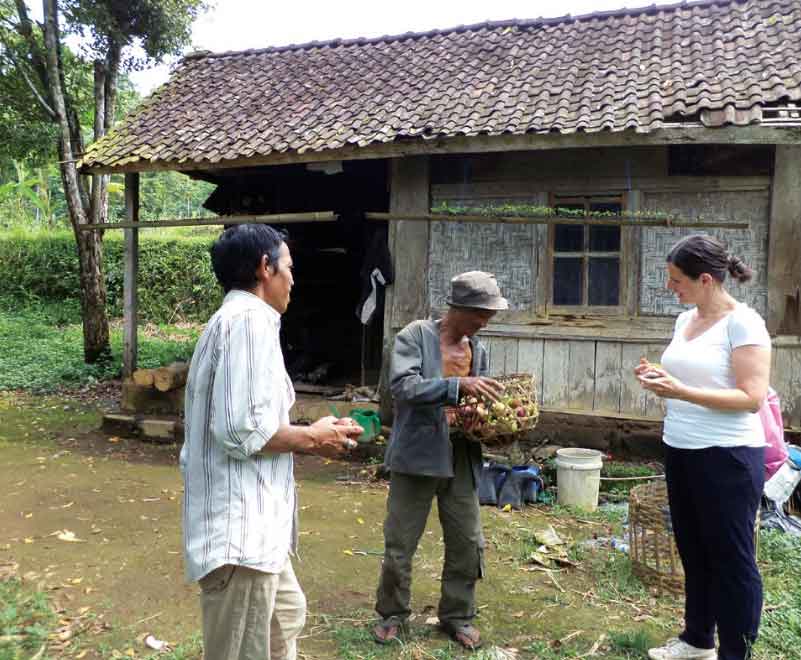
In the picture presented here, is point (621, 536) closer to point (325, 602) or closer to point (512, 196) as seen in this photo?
point (325, 602)

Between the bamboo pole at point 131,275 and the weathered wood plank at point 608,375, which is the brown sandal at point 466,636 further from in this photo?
the bamboo pole at point 131,275

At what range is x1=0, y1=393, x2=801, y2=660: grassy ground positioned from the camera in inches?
132

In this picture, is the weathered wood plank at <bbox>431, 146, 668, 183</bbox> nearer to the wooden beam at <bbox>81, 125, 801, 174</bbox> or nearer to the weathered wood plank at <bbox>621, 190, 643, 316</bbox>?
the weathered wood plank at <bbox>621, 190, 643, 316</bbox>

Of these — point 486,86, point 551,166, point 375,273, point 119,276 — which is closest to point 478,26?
point 486,86

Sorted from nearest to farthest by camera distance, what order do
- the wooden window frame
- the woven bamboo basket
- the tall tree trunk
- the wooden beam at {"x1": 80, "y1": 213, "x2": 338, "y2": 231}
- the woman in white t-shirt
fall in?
the woman in white t-shirt → the woven bamboo basket → the wooden window frame → the wooden beam at {"x1": 80, "y1": 213, "x2": 338, "y2": 231} → the tall tree trunk

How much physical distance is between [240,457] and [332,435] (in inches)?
12.1

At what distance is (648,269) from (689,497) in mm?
3858

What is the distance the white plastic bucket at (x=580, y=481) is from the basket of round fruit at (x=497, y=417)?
98.8 inches

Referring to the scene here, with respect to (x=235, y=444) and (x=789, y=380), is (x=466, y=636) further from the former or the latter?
(x=789, y=380)

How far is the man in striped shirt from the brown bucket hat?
1142 mm

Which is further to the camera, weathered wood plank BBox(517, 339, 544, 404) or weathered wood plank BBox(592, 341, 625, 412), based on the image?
weathered wood plank BBox(517, 339, 544, 404)

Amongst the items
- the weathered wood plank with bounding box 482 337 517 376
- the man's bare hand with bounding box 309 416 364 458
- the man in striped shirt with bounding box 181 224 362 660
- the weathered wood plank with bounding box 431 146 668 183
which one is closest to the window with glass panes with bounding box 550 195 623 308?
the weathered wood plank with bounding box 431 146 668 183

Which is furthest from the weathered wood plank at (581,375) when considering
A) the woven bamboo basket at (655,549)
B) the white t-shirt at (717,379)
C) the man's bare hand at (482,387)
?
the man's bare hand at (482,387)

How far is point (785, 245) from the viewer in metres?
5.93
